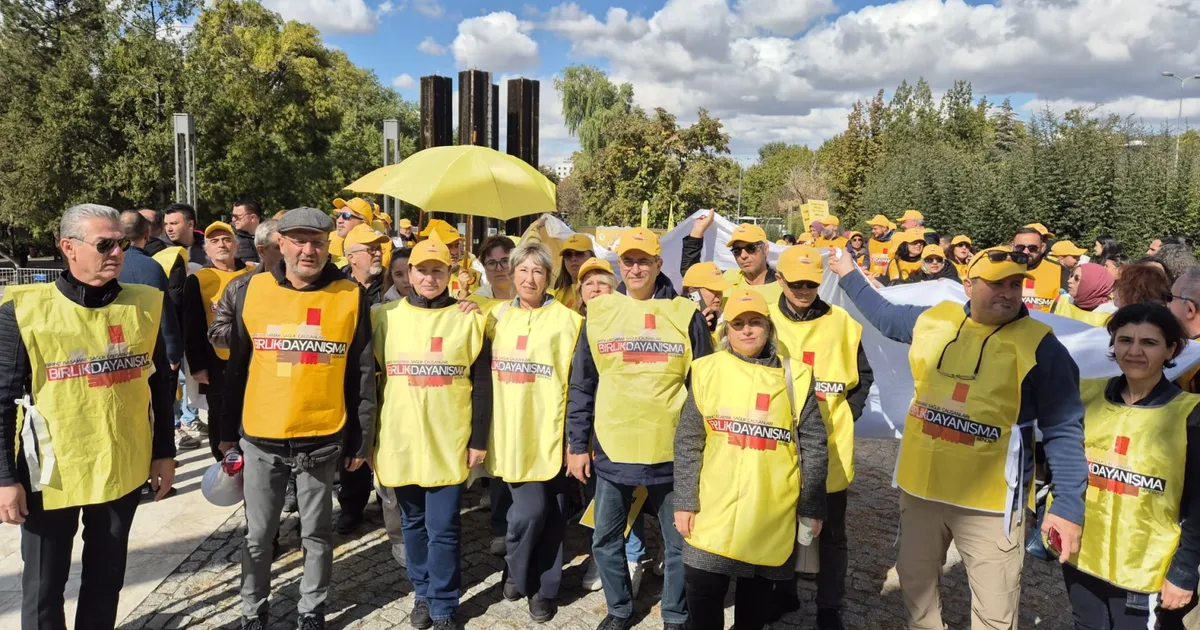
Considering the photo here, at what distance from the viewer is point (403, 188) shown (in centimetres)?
561

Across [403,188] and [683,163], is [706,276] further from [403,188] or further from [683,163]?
[683,163]

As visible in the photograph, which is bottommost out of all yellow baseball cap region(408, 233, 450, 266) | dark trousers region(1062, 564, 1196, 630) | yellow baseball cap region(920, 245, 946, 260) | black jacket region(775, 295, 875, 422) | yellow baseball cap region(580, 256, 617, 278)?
dark trousers region(1062, 564, 1196, 630)

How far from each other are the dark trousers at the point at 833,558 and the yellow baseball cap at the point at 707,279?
151 cm

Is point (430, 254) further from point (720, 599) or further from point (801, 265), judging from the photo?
point (720, 599)

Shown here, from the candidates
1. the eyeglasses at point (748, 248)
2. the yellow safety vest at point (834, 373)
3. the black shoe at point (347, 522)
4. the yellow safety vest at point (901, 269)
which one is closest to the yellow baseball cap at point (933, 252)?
the yellow safety vest at point (901, 269)

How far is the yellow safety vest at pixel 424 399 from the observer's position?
3.90m

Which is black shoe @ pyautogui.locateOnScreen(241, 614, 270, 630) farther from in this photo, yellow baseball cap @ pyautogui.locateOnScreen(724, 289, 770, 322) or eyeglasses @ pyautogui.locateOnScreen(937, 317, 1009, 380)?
eyeglasses @ pyautogui.locateOnScreen(937, 317, 1009, 380)

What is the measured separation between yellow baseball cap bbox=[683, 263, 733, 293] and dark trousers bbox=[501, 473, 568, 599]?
1.50 m

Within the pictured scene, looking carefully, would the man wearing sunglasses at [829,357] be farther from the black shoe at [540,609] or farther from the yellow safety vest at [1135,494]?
the black shoe at [540,609]

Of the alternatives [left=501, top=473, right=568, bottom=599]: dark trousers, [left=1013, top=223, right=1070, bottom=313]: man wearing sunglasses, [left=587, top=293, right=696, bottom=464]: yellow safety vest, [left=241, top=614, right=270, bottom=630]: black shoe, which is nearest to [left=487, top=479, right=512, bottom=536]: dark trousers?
[left=501, top=473, right=568, bottom=599]: dark trousers

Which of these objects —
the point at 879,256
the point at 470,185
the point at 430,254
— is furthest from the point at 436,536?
the point at 879,256

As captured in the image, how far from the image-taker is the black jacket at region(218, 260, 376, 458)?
3.73m

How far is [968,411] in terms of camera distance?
3.26 metres

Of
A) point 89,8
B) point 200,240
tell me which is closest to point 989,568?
point 200,240
